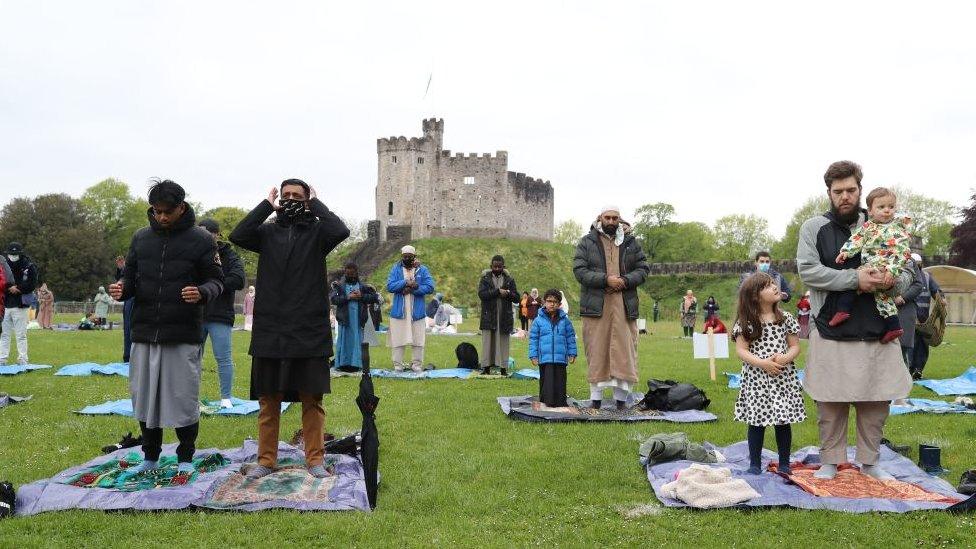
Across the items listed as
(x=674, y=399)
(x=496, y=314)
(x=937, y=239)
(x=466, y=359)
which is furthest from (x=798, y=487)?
(x=937, y=239)

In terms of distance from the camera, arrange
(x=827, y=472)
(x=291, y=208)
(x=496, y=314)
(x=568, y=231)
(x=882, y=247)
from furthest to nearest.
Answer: (x=568, y=231)
(x=496, y=314)
(x=291, y=208)
(x=827, y=472)
(x=882, y=247)

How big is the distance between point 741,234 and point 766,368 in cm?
10016

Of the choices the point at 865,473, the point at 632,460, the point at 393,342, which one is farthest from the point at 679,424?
the point at 393,342

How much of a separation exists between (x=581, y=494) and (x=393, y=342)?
8.62 m

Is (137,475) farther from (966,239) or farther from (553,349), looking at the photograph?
(966,239)

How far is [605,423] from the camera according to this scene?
8.63m

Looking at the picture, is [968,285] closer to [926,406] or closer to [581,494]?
[926,406]

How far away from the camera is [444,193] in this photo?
236 ft

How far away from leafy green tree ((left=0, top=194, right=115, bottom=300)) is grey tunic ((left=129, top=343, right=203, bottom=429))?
5985 cm

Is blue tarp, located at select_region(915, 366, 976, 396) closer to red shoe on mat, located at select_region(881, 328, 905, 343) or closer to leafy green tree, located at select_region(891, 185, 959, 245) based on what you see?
red shoe on mat, located at select_region(881, 328, 905, 343)

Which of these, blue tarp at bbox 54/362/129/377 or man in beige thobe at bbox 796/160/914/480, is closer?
man in beige thobe at bbox 796/160/914/480

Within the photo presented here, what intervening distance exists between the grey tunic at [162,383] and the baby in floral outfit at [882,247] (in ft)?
16.8

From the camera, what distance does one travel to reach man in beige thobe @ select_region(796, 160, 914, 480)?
5816 mm

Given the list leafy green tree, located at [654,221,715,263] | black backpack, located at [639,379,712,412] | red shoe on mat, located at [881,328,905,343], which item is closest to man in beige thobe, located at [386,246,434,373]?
black backpack, located at [639,379,712,412]
